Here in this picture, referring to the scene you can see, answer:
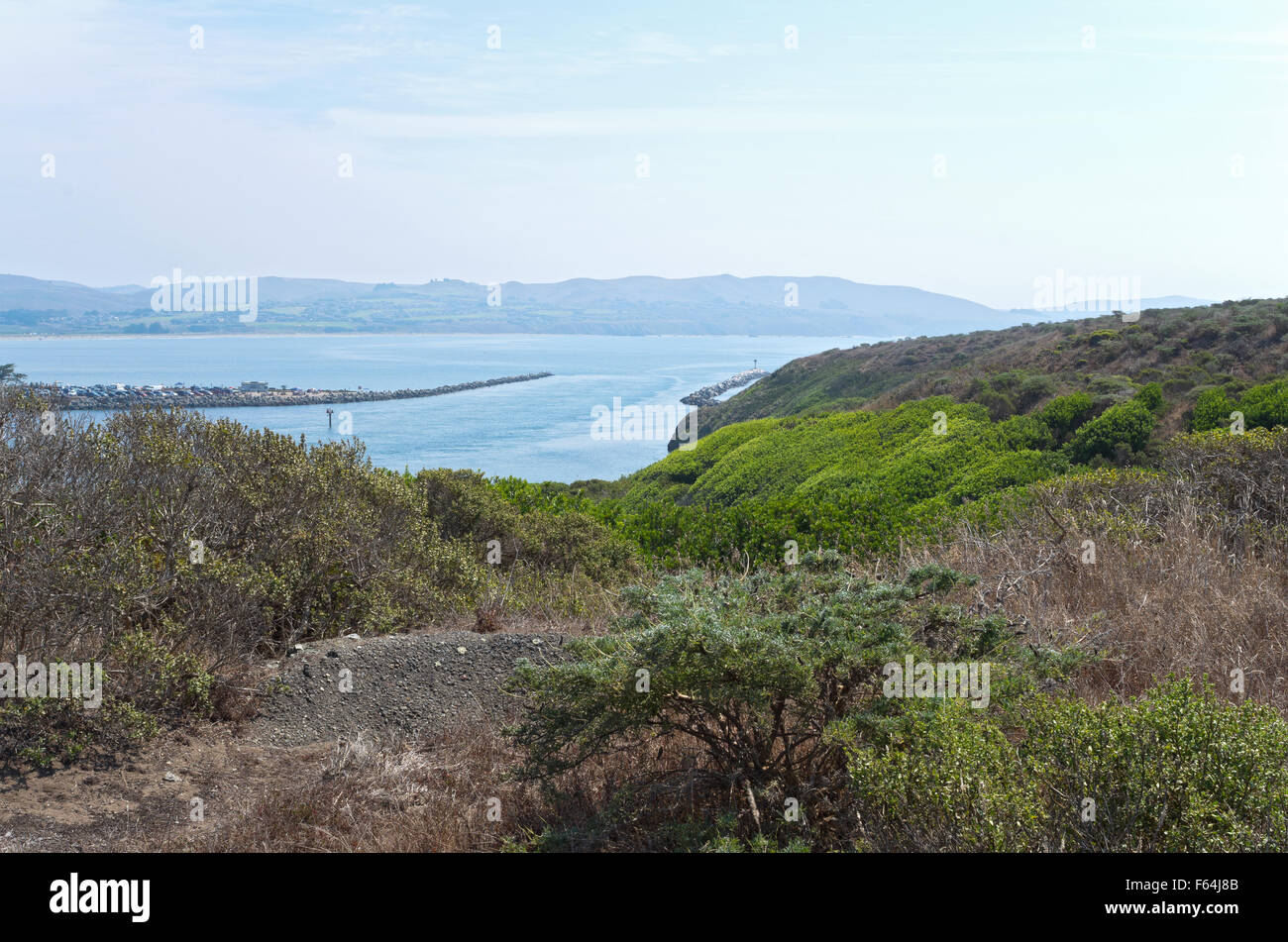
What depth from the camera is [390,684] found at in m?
6.23

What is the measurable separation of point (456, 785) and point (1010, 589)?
3438 millimetres

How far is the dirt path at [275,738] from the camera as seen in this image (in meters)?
4.29

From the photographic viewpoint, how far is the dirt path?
429 cm

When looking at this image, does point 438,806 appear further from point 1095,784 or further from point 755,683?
point 1095,784

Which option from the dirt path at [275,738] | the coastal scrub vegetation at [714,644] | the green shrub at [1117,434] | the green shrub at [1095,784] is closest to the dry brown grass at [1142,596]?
the coastal scrub vegetation at [714,644]

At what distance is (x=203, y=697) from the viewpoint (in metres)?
5.46

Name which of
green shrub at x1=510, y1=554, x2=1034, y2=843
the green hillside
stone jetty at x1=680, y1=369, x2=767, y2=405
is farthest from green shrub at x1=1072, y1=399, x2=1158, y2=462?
stone jetty at x1=680, y1=369, x2=767, y2=405

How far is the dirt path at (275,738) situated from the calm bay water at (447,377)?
6.02 meters

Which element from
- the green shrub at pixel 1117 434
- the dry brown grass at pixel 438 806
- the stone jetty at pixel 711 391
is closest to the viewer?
the dry brown grass at pixel 438 806

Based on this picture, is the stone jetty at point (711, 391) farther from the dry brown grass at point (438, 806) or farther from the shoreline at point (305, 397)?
the dry brown grass at point (438, 806)

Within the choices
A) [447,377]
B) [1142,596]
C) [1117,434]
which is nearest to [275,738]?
[1142,596]
